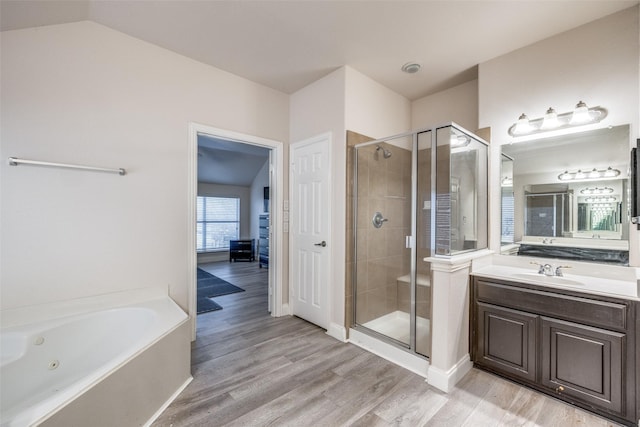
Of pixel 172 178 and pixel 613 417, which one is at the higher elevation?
pixel 172 178

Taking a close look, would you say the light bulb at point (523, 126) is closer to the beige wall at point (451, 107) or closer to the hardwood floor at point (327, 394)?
the beige wall at point (451, 107)

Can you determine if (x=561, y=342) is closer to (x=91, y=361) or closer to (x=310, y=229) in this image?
(x=310, y=229)

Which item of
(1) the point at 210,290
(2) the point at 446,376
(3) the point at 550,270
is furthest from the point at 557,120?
(1) the point at 210,290

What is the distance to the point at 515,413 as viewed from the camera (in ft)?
5.54

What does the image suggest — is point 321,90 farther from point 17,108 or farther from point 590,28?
point 17,108

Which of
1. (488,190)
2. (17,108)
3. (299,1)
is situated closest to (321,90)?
(299,1)

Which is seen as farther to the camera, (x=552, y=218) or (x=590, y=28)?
(x=552, y=218)

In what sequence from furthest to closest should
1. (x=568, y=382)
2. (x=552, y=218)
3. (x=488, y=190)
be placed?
1. (x=488, y=190)
2. (x=552, y=218)
3. (x=568, y=382)

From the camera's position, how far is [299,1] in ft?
6.17

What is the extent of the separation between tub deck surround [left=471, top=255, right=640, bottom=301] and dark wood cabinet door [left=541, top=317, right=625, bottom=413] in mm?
239

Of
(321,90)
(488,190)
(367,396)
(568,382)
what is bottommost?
(367,396)

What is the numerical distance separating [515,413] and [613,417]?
0.53 m

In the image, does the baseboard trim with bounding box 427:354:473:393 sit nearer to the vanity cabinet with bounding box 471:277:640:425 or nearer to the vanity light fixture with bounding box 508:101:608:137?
the vanity cabinet with bounding box 471:277:640:425

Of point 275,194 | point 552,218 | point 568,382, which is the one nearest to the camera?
point 568,382
